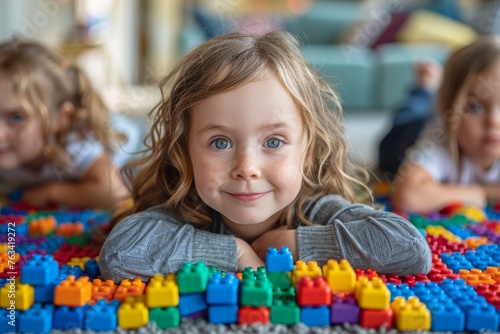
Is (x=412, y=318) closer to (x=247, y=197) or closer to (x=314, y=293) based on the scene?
(x=314, y=293)

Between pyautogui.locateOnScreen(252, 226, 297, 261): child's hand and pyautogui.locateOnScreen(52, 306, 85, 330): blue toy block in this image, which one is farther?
pyautogui.locateOnScreen(252, 226, 297, 261): child's hand

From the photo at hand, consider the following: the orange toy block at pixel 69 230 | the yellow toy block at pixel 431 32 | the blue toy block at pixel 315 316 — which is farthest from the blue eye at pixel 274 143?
the yellow toy block at pixel 431 32

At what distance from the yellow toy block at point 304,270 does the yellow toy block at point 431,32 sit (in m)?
2.89

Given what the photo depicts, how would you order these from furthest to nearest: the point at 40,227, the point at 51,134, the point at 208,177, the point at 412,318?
the point at 51,134 → the point at 40,227 → the point at 208,177 → the point at 412,318

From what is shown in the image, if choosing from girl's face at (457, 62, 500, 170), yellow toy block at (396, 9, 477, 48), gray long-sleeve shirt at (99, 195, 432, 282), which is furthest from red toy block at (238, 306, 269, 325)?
yellow toy block at (396, 9, 477, 48)

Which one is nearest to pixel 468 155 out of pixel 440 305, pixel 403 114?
pixel 403 114

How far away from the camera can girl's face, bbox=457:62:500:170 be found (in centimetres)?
140

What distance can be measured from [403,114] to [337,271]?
1240 millimetres

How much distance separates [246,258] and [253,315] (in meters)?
0.15

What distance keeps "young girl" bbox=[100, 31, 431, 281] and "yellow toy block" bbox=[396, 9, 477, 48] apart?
2.67 meters

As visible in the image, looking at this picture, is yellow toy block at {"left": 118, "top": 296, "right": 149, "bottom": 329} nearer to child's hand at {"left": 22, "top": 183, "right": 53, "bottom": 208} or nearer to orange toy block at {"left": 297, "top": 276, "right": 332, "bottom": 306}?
orange toy block at {"left": 297, "top": 276, "right": 332, "bottom": 306}

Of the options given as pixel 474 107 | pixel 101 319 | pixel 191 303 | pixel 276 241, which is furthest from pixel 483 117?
pixel 101 319

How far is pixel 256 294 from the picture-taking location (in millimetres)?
818

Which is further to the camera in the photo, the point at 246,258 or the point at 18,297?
the point at 246,258
